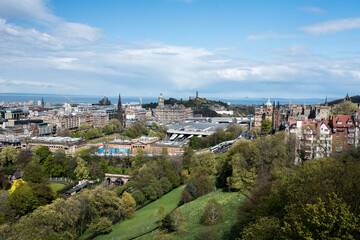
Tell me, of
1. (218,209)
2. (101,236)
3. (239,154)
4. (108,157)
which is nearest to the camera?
(218,209)

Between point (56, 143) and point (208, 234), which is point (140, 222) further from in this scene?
point (56, 143)

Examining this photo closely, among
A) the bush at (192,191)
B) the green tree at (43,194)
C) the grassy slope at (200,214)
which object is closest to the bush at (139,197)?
the bush at (192,191)

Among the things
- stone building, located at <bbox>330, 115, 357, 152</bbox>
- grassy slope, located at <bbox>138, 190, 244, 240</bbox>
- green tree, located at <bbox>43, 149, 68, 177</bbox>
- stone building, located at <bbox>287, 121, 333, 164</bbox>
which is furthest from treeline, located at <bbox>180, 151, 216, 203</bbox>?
green tree, located at <bbox>43, 149, 68, 177</bbox>

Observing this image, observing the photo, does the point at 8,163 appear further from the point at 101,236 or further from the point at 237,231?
the point at 237,231

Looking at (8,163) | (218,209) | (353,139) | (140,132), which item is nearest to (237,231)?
(218,209)

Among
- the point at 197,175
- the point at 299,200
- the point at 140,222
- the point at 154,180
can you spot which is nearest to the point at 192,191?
the point at 197,175

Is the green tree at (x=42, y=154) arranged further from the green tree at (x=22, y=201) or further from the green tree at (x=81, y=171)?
the green tree at (x=22, y=201)
